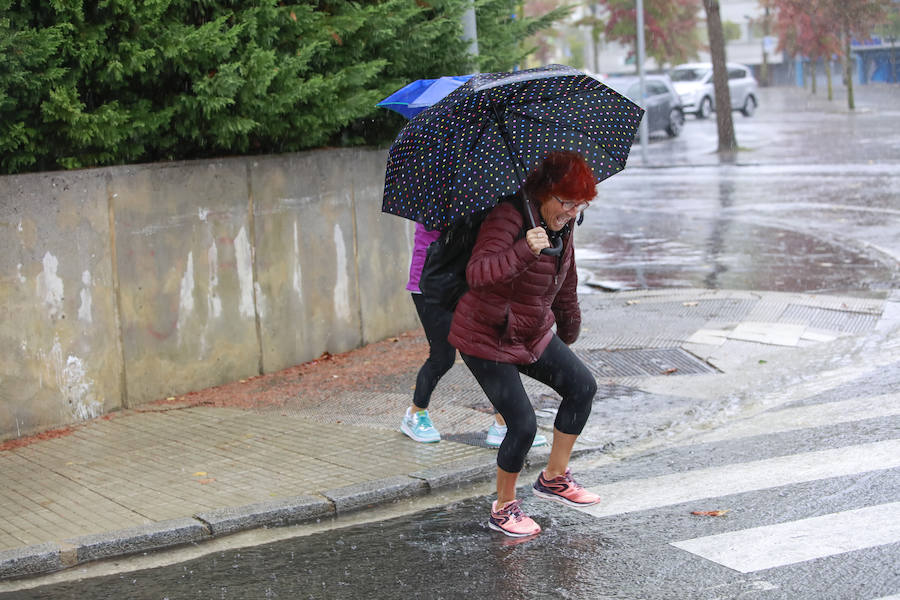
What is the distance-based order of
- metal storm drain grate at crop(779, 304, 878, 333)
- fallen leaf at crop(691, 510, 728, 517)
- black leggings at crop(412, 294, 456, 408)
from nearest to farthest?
fallen leaf at crop(691, 510, 728, 517), black leggings at crop(412, 294, 456, 408), metal storm drain grate at crop(779, 304, 878, 333)

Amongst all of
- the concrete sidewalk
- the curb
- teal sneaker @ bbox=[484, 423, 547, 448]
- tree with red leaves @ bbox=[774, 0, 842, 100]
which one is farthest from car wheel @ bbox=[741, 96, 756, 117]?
the curb

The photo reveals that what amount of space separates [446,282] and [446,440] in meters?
1.95

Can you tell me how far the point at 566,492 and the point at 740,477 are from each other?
96 cm

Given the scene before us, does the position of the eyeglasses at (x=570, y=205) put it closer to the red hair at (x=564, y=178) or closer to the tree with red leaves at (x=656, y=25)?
the red hair at (x=564, y=178)

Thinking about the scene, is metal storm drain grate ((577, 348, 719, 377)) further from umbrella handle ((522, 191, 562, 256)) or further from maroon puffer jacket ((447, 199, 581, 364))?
umbrella handle ((522, 191, 562, 256))

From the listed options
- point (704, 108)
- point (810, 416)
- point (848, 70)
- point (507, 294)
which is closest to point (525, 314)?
point (507, 294)

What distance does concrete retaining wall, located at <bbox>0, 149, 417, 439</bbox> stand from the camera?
7102 mm

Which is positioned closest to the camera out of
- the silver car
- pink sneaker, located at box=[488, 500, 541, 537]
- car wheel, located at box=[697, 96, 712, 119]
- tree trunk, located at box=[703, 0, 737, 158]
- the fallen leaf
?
pink sneaker, located at box=[488, 500, 541, 537]

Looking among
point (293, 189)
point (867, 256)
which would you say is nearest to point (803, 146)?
point (867, 256)

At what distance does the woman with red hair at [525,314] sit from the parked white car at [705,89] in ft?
133

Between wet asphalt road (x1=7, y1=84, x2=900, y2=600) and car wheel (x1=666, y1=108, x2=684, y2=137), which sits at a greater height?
car wheel (x1=666, y1=108, x2=684, y2=137)

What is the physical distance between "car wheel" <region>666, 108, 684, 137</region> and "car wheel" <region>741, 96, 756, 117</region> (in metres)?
9.65

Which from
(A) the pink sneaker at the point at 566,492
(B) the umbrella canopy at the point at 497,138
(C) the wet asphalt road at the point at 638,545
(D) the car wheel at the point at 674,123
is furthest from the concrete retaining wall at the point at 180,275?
(D) the car wheel at the point at 674,123

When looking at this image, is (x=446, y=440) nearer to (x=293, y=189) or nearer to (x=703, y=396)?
(x=703, y=396)
